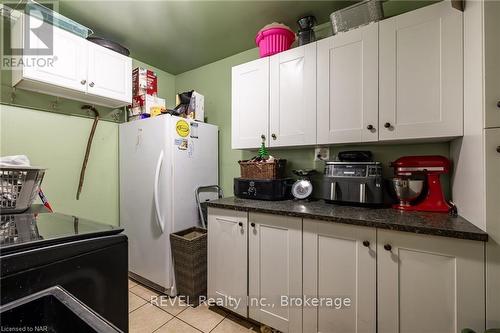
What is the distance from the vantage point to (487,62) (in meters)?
0.98

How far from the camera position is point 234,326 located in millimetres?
1635

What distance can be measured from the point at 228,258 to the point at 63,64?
6.39 feet

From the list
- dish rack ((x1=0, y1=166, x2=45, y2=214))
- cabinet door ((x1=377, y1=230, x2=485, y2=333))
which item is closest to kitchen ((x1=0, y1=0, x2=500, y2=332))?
cabinet door ((x1=377, y1=230, x2=485, y2=333))

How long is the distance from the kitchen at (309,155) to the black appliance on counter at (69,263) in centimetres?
2

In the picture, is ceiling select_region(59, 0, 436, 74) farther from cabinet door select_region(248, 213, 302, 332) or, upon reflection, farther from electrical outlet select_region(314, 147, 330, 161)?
cabinet door select_region(248, 213, 302, 332)

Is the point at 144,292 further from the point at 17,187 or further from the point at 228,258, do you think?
the point at 17,187

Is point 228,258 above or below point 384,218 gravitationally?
below

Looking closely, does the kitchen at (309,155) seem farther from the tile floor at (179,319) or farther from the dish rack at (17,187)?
the dish rack at (17,187)

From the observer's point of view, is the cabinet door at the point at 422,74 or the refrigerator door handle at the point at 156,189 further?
the refrigerator door handle at the point at 156,189

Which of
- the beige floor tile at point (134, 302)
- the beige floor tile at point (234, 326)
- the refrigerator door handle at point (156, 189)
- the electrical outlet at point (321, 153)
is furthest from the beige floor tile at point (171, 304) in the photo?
the electrical outlet at point (321, 153)

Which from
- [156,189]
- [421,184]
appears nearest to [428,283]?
[421,184]

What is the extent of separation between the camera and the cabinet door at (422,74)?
1.22 m

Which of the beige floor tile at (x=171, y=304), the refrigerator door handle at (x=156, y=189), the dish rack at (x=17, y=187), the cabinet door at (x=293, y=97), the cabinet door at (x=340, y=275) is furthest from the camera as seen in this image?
the refrigerator door handle at (x=156, y=189)

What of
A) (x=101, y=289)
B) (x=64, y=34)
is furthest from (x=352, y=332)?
(x=64, y=34)
